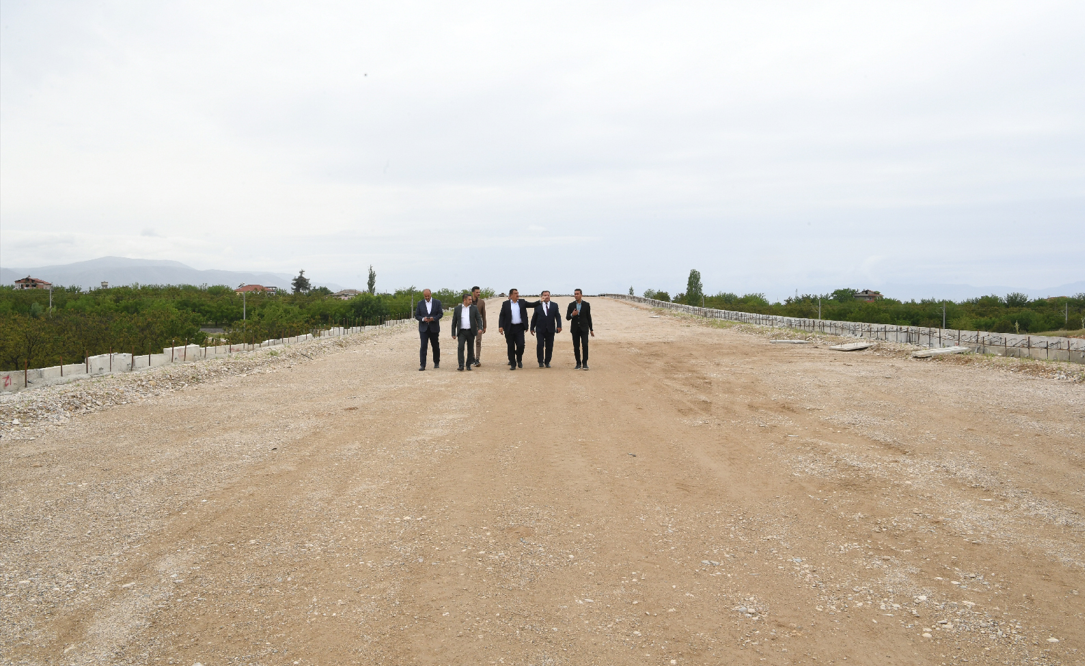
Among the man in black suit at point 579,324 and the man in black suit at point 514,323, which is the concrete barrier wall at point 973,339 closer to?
the man in black suit at point 579,324

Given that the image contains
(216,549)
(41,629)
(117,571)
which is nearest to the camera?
(41,629)

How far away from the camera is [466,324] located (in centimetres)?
1343

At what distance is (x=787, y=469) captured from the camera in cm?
629

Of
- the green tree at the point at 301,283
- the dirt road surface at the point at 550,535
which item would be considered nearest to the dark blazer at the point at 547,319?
the dirt road surface at the point at 550,535

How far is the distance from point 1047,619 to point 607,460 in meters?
3.71

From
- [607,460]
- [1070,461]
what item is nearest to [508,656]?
[607,460]

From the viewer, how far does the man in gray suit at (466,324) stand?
13.4 meters

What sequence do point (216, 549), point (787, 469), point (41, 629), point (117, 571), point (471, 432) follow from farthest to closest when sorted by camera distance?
1. point (471, 432)
2. point (787, 469)
3. point (216, 549)
4. point (117, 571)
5. point (41, 629)

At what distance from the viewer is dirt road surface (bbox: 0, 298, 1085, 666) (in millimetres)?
3430

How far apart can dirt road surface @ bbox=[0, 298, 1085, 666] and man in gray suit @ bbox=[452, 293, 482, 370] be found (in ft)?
13.9

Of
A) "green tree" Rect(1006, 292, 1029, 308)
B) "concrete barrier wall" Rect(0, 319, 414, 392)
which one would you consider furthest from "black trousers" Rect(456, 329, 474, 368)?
"green tree" Rect(1006, 292, 1029, 308)

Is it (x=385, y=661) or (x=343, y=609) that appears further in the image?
(x=343, y=609)

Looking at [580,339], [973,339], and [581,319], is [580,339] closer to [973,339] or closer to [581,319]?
[581,319]

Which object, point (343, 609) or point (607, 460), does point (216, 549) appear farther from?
point (607, 460)
